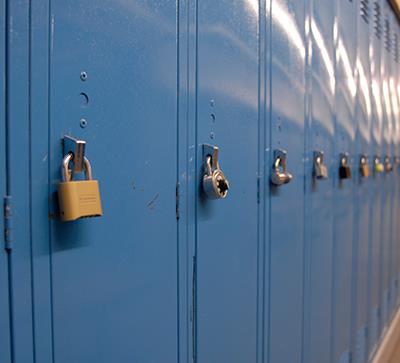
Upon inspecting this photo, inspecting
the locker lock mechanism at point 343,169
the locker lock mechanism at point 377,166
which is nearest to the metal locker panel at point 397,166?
the locker lock mechanism at point 377,166

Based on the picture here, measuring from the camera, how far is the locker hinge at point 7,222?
58cm

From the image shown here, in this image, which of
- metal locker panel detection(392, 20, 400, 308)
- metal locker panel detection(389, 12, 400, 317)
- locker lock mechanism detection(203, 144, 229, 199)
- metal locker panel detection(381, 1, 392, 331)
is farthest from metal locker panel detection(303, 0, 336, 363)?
metal locker panel detection(392, 20, 400, 308)

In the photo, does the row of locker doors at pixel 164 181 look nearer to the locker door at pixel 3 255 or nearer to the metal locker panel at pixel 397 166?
the locker door at pixel 3 255


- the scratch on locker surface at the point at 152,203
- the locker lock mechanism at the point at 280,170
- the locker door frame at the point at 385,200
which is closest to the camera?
the scratch on locker surface at the point at 152,203

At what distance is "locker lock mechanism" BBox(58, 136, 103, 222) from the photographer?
24.1 inches

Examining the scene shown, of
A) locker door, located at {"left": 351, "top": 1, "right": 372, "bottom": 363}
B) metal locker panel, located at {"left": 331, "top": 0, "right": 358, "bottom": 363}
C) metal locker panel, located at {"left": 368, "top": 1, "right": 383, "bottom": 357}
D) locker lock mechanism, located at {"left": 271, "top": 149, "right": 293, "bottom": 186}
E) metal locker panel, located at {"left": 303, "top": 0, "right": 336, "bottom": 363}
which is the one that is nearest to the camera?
locker lock mechanism, located at {"left": 271, "top": 149, "right": 293, "bottom": 186}

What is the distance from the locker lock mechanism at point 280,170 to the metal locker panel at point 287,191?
A: 2 centimetres

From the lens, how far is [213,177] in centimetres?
97

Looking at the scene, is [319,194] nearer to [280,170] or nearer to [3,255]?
[280,170]

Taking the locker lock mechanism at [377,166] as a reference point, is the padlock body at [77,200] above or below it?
below

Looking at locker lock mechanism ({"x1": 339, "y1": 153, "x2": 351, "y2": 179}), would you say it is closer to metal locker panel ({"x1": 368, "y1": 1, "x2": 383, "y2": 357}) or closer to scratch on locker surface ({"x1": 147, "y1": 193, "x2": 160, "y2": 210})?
metal locker panel ({"x1": 368, "y1": 1, "x2": 383, "y2": 357})

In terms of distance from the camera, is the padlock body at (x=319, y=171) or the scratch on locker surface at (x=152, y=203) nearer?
the scratch on locker surface at (x=152, y=203)

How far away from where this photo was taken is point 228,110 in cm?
110

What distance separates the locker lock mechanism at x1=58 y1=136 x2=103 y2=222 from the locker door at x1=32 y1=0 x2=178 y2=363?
0.02m
